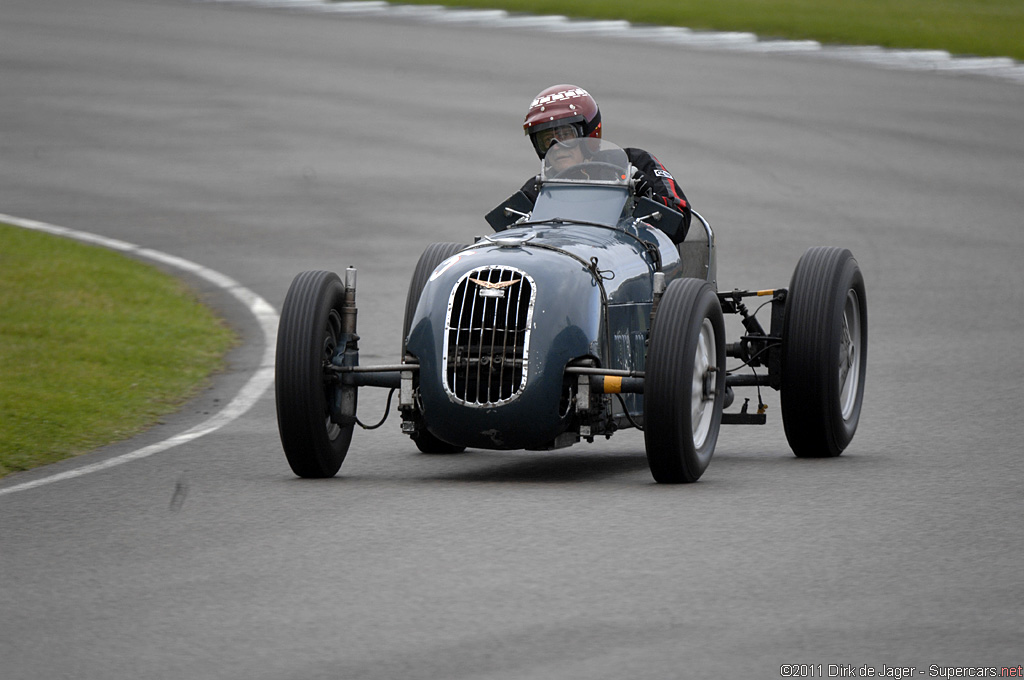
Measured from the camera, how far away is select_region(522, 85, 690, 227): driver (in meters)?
9.07

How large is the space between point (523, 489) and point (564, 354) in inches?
24.1

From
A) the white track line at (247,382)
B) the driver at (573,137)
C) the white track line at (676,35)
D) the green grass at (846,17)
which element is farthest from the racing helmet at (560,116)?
the green grass at (846,17)

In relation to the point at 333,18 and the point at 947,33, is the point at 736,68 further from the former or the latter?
the point at 333,18

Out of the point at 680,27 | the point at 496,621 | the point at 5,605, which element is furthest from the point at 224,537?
the point at 680,27

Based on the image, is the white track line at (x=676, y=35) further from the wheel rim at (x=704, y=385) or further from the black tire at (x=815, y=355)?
the wheel rim at (x=704, y=385)

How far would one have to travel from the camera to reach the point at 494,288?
7762mm

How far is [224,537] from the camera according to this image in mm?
6902

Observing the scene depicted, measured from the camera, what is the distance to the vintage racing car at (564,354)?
7.65m

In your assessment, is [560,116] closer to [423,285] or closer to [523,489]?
[423,285]

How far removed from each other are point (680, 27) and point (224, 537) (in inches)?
1009

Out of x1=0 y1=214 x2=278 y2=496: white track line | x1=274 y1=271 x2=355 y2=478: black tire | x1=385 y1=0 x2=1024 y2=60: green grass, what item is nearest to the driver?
x1=274 y1=271 x2=355 y2=478: black tire

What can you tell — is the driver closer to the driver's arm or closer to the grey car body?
the driver's arm

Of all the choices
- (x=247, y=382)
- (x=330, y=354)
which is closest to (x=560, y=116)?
(x=330, y=354)

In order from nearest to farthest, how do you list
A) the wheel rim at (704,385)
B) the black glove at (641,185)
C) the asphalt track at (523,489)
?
the asphalt track at (523,489)
the wheel rim at (704,385)
the black glove at (641,185)
